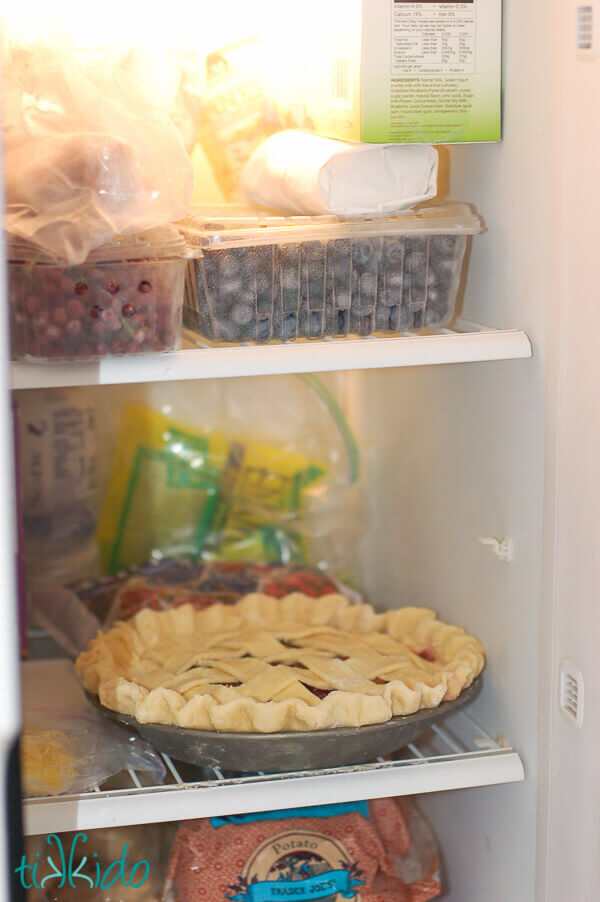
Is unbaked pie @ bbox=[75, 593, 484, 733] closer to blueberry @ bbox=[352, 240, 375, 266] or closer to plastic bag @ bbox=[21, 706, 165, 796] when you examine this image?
plastic bag @ bbox=[21, 706, 165, 796]

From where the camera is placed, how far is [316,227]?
3.14 feet

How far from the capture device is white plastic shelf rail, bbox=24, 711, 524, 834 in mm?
919

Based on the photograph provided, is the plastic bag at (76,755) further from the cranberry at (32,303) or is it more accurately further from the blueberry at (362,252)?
the blueberry at (362,252)

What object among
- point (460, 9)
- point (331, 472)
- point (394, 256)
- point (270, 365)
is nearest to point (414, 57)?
point (460, 9)

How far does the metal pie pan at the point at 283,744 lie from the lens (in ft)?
3.09

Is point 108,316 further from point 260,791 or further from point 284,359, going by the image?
point 260,791

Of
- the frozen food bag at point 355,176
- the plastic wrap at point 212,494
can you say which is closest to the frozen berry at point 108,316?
the frozen food bag at point 355,176

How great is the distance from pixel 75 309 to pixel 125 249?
0.07 metres

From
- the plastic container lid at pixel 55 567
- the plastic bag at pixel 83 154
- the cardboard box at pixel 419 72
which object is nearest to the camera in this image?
the plastic bag at pixel 83 154

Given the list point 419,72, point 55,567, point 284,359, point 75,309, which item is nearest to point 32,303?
point 75,309

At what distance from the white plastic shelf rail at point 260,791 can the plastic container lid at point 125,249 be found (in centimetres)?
47

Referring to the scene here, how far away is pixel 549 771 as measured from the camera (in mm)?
959

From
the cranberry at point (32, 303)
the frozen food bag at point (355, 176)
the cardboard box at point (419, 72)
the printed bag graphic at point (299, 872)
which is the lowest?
the printed bag graphic at point (299, 872)
